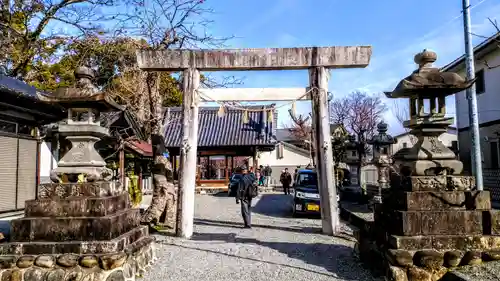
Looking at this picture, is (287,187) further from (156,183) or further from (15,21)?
(15,21)

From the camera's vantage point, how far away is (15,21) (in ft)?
33.8

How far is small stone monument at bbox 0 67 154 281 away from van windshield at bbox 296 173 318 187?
980 centimetres

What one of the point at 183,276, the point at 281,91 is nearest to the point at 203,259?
the point at 183,276

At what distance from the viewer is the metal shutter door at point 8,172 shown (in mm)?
10477

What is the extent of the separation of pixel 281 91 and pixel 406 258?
18.9 ft

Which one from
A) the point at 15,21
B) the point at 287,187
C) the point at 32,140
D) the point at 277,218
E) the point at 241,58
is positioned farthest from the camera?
the point at 287,187

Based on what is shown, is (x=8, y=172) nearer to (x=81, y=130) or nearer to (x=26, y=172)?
(x=26, y=172)

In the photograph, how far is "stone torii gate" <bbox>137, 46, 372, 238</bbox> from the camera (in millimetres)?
9438

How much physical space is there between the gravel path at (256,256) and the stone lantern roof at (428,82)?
323 centimetres

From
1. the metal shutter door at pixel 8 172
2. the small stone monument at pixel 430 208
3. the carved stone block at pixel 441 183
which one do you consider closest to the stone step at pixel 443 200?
the small stone monument at pixel 430 208

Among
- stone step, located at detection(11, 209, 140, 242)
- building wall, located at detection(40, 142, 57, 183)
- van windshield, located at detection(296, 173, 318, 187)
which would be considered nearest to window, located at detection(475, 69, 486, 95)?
van windshield, located at detection(296, 173, 318, 187)

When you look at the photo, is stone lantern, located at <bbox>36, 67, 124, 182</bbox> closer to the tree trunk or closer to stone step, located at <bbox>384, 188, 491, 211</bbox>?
the tree trunk

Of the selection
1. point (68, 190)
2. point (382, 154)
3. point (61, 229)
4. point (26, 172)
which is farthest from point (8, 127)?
point (382, 154)

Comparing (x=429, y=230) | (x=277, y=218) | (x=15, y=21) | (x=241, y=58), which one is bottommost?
(x=277, y=218)
